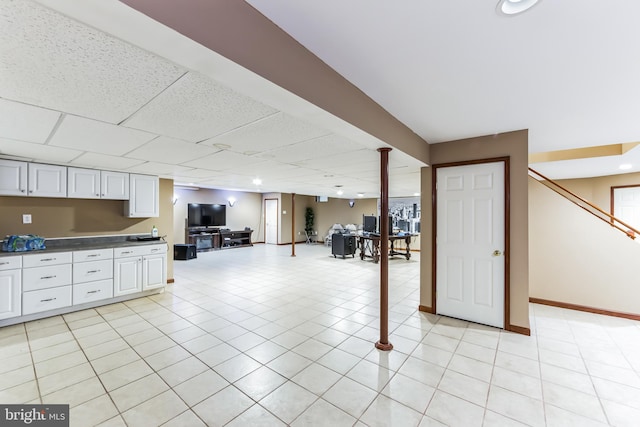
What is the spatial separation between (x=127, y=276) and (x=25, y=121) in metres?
2.84

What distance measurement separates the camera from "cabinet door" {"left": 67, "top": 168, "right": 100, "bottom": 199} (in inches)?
159

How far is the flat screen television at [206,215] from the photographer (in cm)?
920

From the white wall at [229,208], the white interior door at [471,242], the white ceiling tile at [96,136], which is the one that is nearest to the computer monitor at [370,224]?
the white interior door at [471,242]

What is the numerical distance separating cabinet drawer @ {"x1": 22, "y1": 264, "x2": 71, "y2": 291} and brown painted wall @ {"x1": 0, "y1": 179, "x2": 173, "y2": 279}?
32.6 inches

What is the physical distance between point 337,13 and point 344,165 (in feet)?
9.45

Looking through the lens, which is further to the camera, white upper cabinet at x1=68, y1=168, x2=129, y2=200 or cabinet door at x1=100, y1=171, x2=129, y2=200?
cabinet door at x1=100, y1=171, x2=129, y2=200

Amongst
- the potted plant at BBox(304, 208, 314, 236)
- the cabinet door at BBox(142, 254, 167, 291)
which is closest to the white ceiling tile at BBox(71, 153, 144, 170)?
the cabinet door at BBox(142, 254, 167, 291)

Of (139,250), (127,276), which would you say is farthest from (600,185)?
(127,276)

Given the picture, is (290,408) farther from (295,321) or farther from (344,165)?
(344,165)

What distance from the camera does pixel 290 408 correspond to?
194cm

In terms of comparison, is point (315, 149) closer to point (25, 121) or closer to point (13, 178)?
point (25, 121)

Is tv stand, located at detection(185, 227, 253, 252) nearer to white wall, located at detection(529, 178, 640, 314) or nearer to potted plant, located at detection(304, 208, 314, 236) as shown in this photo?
potted plant, located at detection(304, 208, 314, 236)

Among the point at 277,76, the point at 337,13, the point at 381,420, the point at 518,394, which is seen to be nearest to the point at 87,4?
the point at 277,76

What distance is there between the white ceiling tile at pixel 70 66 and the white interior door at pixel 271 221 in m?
9.47
